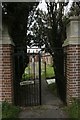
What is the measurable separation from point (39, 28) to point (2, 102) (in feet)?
17.7

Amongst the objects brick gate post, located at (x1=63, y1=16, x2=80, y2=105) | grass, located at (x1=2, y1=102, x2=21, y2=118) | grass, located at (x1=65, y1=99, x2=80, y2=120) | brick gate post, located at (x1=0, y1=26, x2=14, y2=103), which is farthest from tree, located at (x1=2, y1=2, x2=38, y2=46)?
grass, located at (x1=65, y1=99, x2=80, y2=120)

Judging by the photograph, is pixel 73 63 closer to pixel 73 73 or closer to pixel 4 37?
pixel 73 73

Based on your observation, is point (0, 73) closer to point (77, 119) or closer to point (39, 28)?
point (77, 119)

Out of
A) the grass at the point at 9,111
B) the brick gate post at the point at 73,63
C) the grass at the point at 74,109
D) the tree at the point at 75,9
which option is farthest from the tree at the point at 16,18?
the grass at the point at 74,109

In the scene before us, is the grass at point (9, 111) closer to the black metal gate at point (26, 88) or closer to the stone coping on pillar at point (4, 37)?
the black metal gate at point (26, 88)

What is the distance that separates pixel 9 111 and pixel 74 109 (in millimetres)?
1629

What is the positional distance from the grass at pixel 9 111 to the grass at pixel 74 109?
132cm

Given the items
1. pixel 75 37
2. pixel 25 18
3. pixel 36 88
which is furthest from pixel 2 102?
pixel 25 18

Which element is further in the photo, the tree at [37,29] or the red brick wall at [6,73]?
the tree at [37,29]

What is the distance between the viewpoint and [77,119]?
22.7 feet

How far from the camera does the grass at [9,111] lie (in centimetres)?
721

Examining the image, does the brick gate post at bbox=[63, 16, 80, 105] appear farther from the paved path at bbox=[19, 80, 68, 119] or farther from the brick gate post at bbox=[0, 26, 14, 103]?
the brick gate post at bbox=[0, 26, 14, 103]

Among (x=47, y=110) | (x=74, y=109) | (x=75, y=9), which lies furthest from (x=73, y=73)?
(x=75, y=9)

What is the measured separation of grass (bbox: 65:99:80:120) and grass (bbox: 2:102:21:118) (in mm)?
1324
